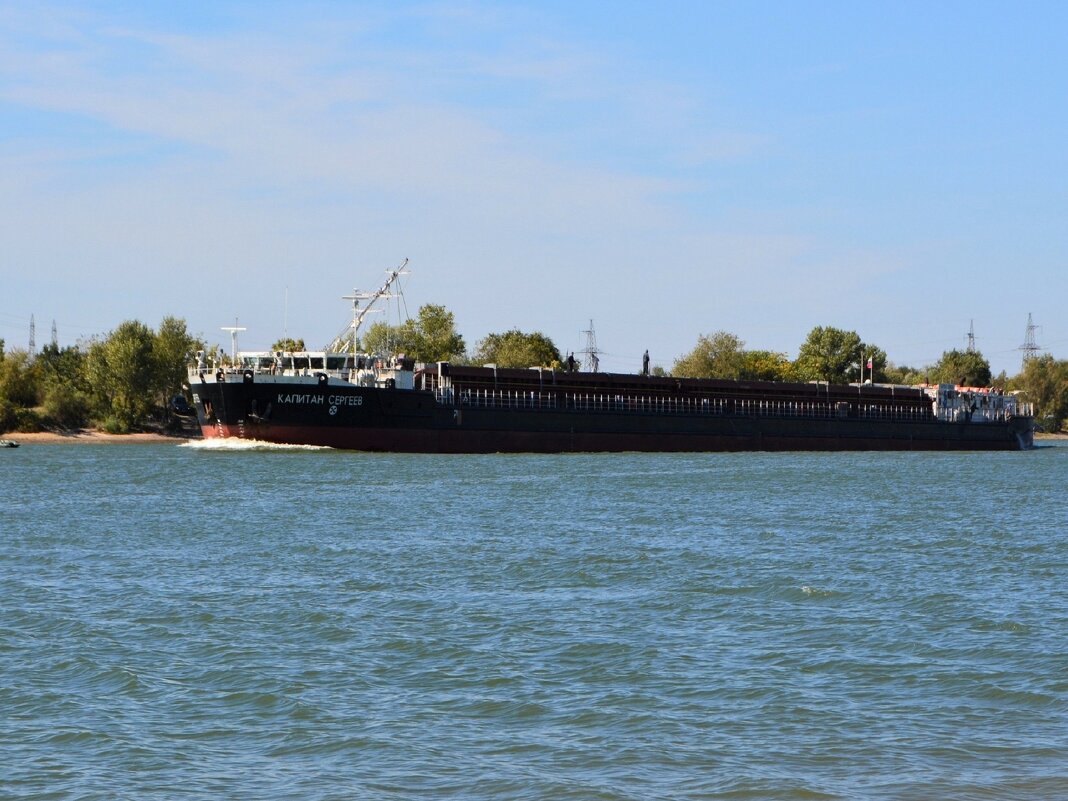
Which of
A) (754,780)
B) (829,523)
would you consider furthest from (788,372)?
(754,780)

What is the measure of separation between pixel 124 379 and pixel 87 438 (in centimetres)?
633

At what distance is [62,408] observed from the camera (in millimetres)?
116062

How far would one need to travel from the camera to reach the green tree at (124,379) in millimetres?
116188

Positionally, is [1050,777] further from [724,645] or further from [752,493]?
[752,493]

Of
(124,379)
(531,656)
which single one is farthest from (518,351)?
(531,656)

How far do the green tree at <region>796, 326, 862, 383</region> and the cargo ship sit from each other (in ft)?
239

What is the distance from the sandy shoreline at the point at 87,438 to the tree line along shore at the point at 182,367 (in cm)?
74

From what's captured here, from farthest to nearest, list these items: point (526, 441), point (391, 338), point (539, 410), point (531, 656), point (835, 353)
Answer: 1. point (835, 353)
2. point (391, 338)
3. point (539, 410)
4. point (526, 441)
5. point (531, 656)

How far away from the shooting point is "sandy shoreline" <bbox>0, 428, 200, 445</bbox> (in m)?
112

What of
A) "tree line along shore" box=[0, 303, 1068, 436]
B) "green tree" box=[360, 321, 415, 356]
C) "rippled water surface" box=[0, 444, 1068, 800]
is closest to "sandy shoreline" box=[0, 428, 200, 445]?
"tree line along shore" box=[0, 303, 1068, 436]

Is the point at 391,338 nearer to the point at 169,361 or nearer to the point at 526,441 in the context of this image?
the point at 169,361

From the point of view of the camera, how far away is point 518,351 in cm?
15375

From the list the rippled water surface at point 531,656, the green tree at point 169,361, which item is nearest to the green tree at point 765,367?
the green tree at point 169,361

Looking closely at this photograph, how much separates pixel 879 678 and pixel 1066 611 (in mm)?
7264
